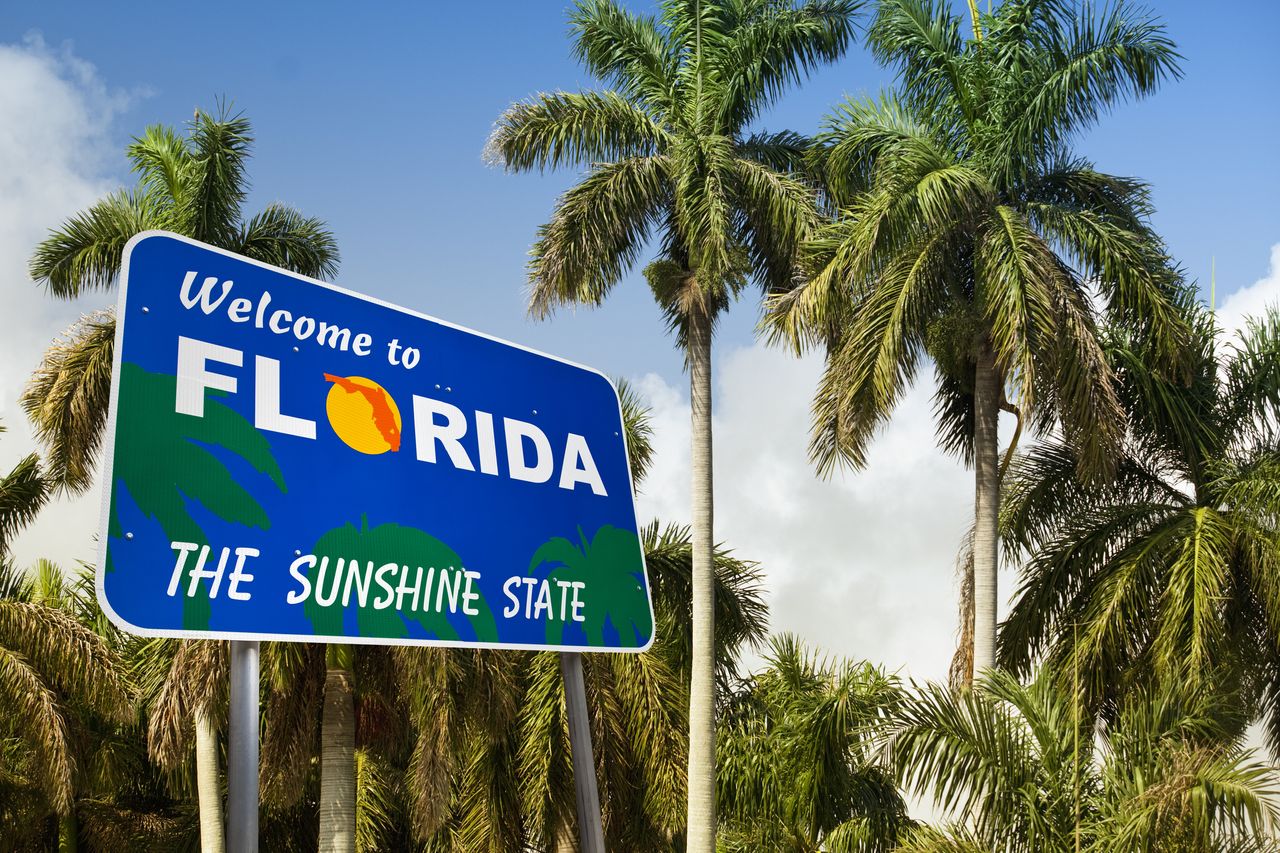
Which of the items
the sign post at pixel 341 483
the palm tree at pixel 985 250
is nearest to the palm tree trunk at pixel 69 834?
the palm tree at pixel 985 250

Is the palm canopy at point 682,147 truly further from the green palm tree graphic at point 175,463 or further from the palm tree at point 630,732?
the green palm tree graphic at point 175,463

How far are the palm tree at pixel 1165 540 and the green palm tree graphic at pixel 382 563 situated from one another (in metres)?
11.9

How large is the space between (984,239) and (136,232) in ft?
38.4

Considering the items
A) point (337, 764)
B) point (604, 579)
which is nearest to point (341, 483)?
point (604, 579)

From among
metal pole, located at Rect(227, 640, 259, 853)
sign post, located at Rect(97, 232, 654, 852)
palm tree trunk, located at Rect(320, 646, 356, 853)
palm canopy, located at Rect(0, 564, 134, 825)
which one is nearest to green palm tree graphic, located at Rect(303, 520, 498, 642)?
sign post, located at Rect(97, 232, 654, 852)

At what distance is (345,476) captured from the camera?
466 cm

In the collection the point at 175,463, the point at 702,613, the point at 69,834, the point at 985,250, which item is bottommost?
the point at 69,834

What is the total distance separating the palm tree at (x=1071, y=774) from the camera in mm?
9227

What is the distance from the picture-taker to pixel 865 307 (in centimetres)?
1700

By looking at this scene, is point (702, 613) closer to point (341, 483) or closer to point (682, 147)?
point (682, 147)

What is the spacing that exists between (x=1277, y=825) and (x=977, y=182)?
373 inches

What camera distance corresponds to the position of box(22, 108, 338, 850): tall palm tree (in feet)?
55.3

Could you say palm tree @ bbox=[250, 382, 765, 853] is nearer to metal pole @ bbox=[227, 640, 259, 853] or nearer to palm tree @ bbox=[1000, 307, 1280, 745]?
palm tree @ bbox=[1000, 307, 1280, 745]

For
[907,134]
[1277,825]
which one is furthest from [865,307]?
[1277,825]
